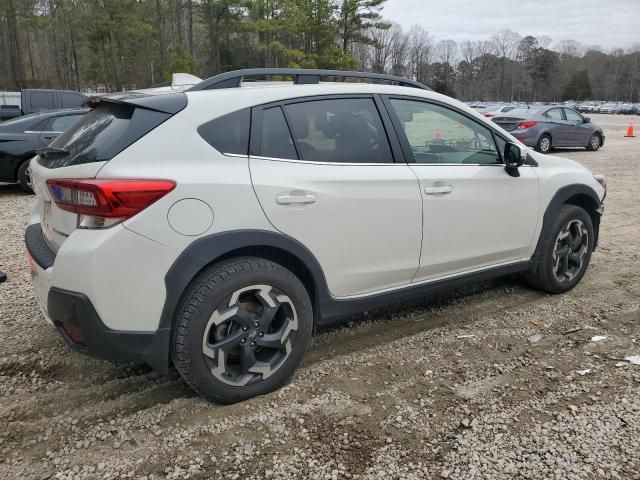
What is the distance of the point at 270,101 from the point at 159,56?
5264cm

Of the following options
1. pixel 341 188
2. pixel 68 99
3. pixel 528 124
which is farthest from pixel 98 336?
pixel 68 99

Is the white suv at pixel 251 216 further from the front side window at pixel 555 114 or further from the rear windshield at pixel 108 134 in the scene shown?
the front side window at pixel 555 114

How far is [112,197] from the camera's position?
7.95 feet

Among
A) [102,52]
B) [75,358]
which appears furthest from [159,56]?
[75,358]

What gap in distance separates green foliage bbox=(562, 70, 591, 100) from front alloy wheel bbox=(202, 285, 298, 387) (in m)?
117

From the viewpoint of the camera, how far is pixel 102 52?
4884cm

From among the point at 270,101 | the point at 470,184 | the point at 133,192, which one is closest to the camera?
the point at 133,192

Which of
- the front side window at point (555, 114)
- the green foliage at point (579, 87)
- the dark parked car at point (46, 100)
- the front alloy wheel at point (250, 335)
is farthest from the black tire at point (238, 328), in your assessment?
the green foliage at point (579, 87)

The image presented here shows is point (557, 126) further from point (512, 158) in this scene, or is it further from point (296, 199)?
point (296, 199)

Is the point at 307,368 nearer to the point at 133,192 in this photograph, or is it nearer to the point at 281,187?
the point at 281,187

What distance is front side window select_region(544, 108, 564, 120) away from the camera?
16578 millimetres

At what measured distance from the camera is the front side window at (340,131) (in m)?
3.05

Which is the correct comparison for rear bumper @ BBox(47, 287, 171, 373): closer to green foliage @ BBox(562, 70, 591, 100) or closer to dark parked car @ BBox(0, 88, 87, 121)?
dark parked car @ BBox(0, 88, 87, 121)

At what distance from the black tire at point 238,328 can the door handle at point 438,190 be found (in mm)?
1064
